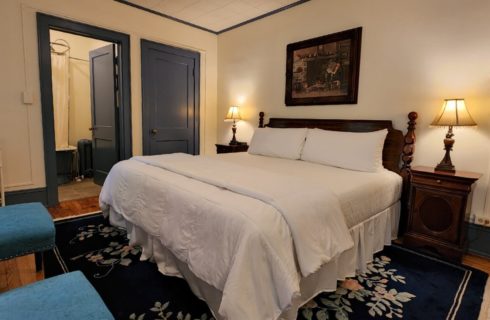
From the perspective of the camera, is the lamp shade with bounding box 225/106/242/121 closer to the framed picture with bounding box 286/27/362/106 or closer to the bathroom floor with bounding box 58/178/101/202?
the framed picture with bounding box 286/27/362/106

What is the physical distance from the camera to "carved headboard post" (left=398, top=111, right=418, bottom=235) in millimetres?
2662

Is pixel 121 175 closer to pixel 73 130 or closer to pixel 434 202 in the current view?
pixel 434 202

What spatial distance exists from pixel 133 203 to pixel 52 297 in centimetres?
124

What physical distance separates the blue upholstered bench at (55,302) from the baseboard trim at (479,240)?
2.87 meters

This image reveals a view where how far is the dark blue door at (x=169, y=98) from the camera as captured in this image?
4191 mm

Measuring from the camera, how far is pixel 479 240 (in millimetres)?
2436

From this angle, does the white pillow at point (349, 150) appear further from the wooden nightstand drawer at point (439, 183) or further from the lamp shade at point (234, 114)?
the lamp shade at point (234, 114)

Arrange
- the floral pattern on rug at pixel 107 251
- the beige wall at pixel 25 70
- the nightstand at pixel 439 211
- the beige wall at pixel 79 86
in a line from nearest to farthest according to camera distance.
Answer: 1. the floral pattern on rug at pixel 107 251
2. the nightstand at pixel 439 211
3. the beige wall at pixel 25 70
4. the beige wall at pixel 79 86

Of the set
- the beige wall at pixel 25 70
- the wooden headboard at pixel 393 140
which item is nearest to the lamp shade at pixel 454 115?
the wooden headboard at pixel 393 140

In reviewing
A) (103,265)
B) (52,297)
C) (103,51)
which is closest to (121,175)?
(103,265)

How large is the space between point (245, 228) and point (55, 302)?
2.48 feet

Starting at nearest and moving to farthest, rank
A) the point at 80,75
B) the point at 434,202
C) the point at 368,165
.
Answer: the point at 434,202 → the point at 368,165 → the point at 80,75

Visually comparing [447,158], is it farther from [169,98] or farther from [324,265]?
[169,98]

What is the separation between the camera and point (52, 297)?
3.25 feet
